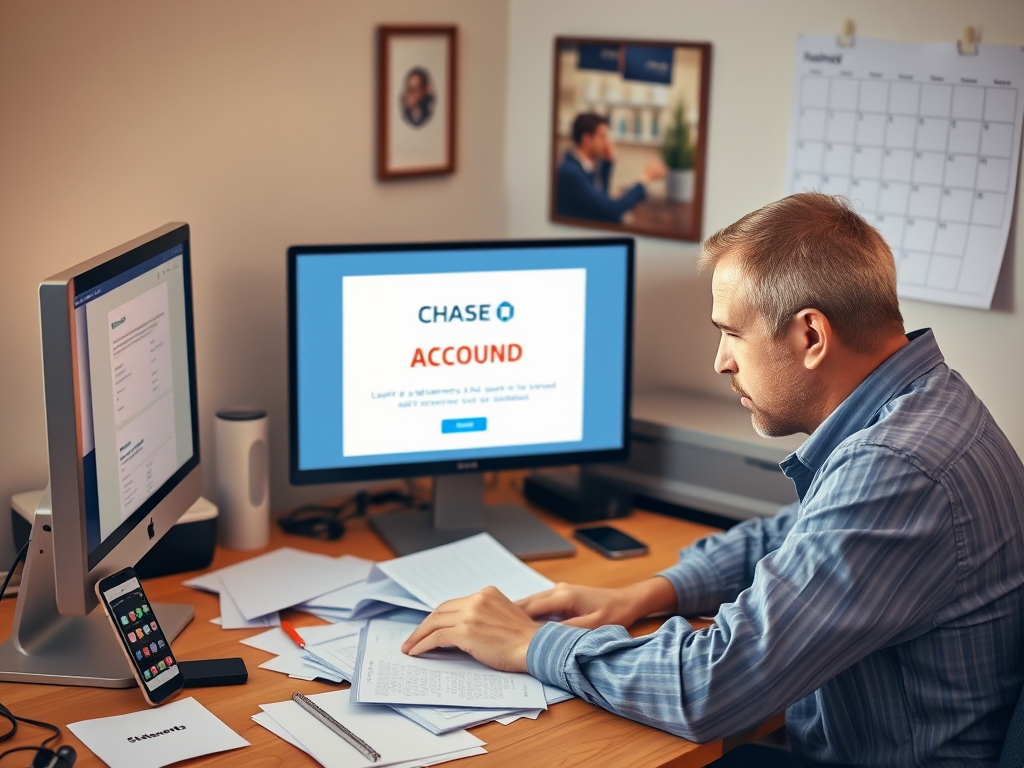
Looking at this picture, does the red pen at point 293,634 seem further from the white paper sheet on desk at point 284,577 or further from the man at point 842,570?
the man at point 842,570

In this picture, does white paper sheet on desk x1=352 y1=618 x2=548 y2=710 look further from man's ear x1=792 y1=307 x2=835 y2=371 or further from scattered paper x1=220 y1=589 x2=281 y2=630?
man's ear x1=792 y1=307 x2=835 y2=371

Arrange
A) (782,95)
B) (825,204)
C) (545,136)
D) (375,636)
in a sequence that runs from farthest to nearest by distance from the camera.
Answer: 1. (545,136)
2. (782,95)
3. (375,636)
4. (825,204)

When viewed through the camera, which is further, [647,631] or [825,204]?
[647,631]

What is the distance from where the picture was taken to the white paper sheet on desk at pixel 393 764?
1.30 meters

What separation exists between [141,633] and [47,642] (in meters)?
0.18

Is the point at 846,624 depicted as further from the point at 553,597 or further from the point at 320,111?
the point at 320,111

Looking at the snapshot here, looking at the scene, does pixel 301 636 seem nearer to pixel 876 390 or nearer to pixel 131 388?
pixel 131 388

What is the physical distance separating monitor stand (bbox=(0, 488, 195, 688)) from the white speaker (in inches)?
14.5

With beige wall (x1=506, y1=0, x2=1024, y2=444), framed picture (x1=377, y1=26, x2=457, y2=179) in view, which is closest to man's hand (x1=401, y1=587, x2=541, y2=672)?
beige wall (x1=506, y1=0, x2=1024, y2=444)

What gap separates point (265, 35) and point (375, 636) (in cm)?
104

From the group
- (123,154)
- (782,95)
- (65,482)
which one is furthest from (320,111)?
(65,482)

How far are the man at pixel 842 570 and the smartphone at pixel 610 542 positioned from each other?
419 millimetres

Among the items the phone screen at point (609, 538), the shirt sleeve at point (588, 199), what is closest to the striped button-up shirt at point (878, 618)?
the phone screen at point (609, 538)

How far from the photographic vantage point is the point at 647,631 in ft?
5.50
